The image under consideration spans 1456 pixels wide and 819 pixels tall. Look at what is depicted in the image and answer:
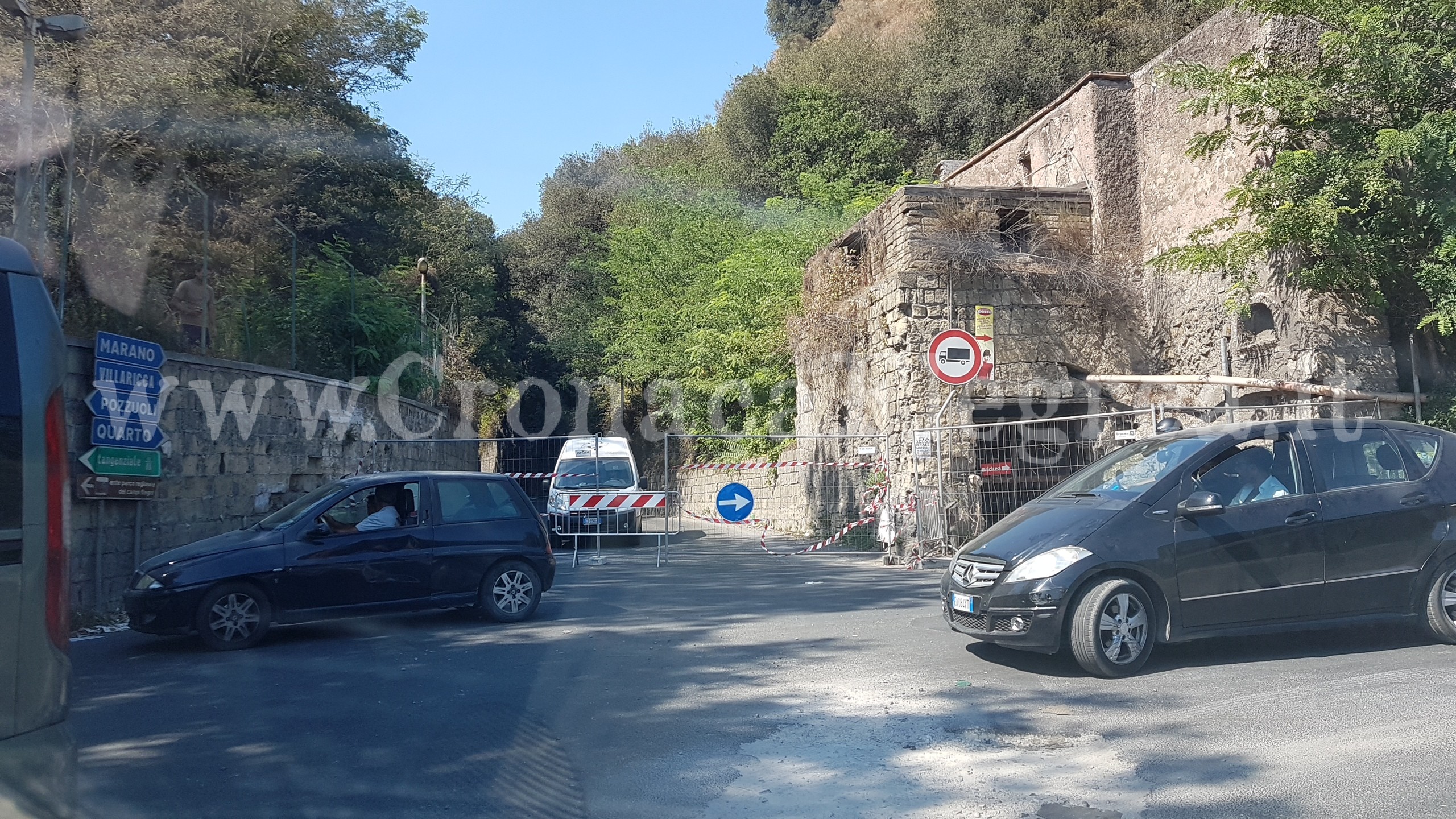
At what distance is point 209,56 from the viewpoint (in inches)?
832

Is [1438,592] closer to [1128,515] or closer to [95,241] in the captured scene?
[1128,515]

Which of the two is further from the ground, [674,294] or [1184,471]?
[674,294]

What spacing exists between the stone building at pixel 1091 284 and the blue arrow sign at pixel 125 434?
9.73m

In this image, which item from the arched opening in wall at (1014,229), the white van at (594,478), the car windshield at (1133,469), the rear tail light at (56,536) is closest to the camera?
the rear tail light at (56,536)

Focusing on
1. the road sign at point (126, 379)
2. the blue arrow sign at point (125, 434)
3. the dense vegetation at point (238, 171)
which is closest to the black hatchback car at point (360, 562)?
the blue arrow sign at point (125, 434)

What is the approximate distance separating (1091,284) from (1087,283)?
0.06m

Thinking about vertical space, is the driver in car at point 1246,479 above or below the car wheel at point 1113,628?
above

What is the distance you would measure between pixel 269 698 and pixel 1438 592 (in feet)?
26.3

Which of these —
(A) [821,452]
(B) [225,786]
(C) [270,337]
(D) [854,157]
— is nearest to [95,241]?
(C) [270,337]

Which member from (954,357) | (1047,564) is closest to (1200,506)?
(1047,564)

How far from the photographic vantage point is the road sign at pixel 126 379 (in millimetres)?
10312

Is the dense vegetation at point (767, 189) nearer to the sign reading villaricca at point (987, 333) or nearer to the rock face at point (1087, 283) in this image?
the rock face at point (1087, 283)

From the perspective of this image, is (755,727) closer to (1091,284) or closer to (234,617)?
(234,617)

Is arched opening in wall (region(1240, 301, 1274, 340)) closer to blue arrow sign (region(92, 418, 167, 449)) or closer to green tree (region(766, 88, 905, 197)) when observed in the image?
blue arrow sign (region(92, 418, 167, 449))
